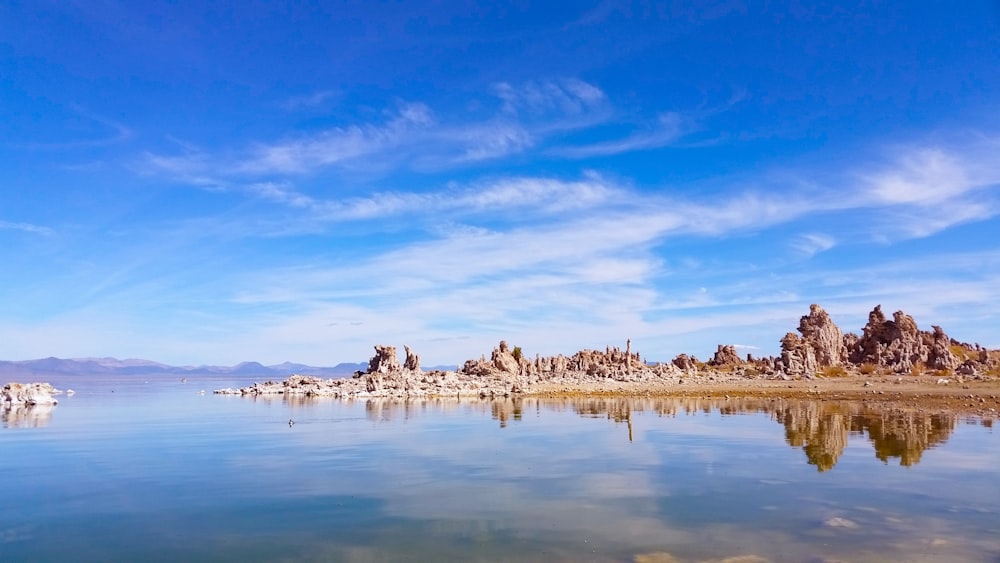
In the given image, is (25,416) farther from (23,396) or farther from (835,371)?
(835,371)

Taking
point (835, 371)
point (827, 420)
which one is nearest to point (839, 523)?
point (827, 420)

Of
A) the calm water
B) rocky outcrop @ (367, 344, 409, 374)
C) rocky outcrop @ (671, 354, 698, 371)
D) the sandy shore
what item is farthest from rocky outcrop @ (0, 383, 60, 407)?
rocky outcrop @ (671, 354, 698, 371)

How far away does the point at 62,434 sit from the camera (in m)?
26.3

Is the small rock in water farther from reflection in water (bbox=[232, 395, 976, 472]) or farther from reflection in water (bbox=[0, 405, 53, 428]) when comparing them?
reflection in water (bbox=[0, 405, 53, 428])

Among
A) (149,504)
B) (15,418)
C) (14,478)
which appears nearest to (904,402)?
(149,504)

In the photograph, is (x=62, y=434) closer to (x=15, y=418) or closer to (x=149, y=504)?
(x=15, y=418)

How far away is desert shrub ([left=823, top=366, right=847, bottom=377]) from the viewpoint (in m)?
59.4

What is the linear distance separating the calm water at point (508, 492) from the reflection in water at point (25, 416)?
5.07 feet

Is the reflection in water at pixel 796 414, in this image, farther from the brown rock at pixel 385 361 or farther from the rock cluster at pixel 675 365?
the brown rock at pixel 385 361

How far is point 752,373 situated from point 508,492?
55.6 meters

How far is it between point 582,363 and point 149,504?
64.9m

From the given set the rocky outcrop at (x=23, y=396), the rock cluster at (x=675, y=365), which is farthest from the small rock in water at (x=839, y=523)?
the rocky outcrop at (x=23, y=396)

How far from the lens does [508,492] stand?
14.7 metres

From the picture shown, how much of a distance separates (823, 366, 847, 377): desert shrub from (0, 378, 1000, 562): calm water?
107ft
